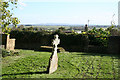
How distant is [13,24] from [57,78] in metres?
4.36

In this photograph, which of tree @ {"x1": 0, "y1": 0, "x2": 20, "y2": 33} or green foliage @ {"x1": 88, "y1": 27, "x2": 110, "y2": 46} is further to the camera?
green foliage @ {"x1": 88, "y1": 27, "x2": 110, "y2": 46}

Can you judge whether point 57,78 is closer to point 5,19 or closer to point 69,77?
point 69,77

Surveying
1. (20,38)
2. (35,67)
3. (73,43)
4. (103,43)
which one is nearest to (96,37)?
(103,43)

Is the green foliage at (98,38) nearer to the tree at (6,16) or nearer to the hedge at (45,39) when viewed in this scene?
the hedge at (45,39)

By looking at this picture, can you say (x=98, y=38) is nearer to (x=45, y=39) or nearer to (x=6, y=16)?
(x=45, y=39)

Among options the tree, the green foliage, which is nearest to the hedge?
the green foliage

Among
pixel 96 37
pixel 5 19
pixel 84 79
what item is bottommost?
pixel 84 79

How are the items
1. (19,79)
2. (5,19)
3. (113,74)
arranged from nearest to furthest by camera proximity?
(19,79) → (113,74) → (5,19)

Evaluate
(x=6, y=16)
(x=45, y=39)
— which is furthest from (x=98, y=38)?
(x=6, y=16)

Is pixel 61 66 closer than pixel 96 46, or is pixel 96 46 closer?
pixel 61 66

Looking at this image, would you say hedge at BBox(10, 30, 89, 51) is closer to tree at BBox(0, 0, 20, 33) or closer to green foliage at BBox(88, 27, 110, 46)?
green foliage at BBox(88, 27, 110, 46)

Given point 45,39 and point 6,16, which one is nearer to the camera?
point 6,16

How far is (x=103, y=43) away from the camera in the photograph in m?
19.0

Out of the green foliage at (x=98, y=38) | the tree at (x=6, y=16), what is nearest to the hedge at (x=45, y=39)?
the green foliage at (x=98, y=38)
